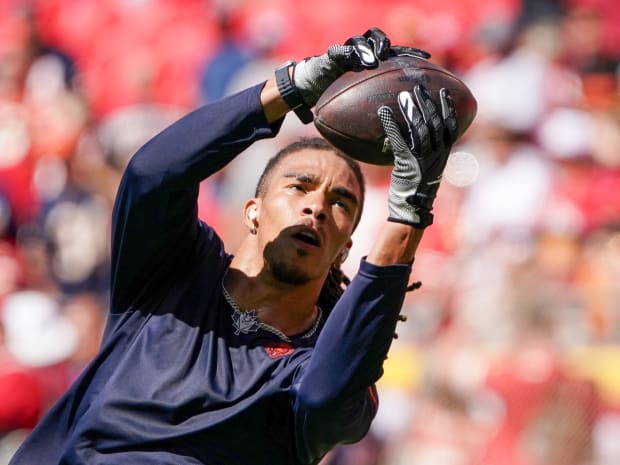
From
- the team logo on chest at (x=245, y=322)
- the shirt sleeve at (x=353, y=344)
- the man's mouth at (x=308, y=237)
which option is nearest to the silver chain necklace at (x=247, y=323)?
the team logo on chest at (x=245, y=322)

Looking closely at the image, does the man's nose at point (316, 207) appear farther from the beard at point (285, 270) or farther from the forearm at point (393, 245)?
the forearm at point (393, 245)

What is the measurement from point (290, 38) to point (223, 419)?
6115mm

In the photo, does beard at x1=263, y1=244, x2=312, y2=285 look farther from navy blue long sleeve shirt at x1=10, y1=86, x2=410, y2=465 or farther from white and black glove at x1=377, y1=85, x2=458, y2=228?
white and black glove at x1=377, y1=85, x2=458, y2=228

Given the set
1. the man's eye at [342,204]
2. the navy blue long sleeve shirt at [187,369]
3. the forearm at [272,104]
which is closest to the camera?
the navy blue long sleeve shirt at [187,369]

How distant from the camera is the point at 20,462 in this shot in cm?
326

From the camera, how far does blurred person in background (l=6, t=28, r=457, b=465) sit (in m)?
2.90

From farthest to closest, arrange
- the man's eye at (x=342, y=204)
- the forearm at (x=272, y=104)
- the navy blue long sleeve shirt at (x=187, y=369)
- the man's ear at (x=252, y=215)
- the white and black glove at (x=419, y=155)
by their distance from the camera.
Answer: the man's ear at (x=252, y=215)
the man's eye at (x=342, y=204)
the forearm at (x=272, y=104)
the navy blue long sleeve shirt at (x=187, y=369)
the white and black glove at (x=419, y=155)

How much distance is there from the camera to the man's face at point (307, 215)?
3.35 metres

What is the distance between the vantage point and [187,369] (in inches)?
125

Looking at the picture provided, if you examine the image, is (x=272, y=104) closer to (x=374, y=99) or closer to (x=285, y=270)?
(x=374, y=99)

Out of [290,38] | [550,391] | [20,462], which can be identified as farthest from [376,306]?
[290,38]

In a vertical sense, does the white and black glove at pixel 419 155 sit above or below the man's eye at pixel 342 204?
above

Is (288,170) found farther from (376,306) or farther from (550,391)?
(550,391)

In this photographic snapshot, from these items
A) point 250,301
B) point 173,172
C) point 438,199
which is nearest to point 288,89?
point 173,172
